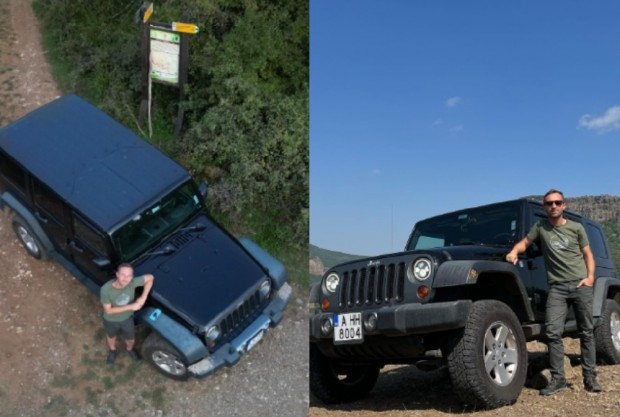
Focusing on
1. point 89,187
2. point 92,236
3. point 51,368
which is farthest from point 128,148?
point 51,368

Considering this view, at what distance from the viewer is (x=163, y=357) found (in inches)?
98.1

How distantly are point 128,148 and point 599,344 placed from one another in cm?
234

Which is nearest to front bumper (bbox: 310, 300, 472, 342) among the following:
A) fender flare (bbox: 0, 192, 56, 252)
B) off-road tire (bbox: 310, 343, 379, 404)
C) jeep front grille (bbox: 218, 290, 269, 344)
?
off-road tire (bbox: 310, 343, 379, 404)

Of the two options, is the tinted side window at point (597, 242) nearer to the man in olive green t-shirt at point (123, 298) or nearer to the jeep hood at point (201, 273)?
the jeep hood at point (201, 273)

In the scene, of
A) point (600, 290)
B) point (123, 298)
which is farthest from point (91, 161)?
point (600, 290)

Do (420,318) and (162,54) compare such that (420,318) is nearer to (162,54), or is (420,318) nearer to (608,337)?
(608,337)

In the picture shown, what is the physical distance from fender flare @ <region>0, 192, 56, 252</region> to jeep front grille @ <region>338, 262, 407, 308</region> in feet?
4.43

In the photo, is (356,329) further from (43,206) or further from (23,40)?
(23,40)

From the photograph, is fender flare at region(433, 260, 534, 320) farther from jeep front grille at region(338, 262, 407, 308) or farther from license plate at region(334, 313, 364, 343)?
license plate at region(334, 313, 364, 343)

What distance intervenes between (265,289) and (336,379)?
497 millimetres

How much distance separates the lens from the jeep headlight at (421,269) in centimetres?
198

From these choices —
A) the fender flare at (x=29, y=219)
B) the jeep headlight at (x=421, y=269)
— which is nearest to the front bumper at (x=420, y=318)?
the jeep headlight at (x=421, y=269)

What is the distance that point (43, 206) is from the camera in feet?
8.29

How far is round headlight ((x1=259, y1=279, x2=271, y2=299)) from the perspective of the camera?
8.26ft
